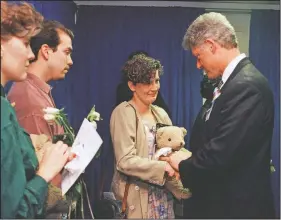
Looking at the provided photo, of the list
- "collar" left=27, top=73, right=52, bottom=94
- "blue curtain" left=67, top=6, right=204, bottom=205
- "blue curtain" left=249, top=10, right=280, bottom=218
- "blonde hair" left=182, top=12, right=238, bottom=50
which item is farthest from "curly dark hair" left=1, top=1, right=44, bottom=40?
"blue curtain" left=249, top=10, right=280, bottom=218

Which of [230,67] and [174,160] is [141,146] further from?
[230,67]

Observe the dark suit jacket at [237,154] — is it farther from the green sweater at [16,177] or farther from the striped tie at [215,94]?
the green sweater at [16,177]

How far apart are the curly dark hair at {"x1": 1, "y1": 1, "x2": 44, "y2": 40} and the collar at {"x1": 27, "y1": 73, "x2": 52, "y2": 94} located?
251 millimetres

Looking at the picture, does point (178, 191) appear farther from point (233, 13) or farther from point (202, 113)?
point (233, 13)

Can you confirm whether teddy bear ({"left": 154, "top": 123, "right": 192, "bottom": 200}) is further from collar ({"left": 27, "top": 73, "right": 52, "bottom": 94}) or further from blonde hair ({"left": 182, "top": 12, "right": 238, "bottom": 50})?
collar ({"left": 27, "top": 73, "right": 52, "bottom": 94})

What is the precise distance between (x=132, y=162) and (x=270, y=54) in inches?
25.1

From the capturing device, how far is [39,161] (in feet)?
3.74

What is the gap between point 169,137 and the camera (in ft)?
4.86

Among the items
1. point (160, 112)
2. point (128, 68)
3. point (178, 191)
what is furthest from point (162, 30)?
point (178, 191)

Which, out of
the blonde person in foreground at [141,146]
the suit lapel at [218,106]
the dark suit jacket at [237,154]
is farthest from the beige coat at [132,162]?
the suit lapel at [218,106]

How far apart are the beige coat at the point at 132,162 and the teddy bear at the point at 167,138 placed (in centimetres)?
5

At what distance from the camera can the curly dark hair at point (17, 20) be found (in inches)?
39.8

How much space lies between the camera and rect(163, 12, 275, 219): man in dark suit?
4.38 feet

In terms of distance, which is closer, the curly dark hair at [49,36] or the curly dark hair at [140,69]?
the curly dark hair at [49,36]
